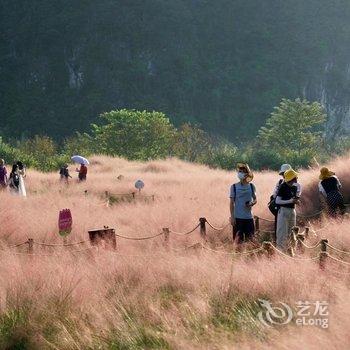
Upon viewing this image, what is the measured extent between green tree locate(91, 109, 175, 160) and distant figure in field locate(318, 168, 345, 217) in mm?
39571

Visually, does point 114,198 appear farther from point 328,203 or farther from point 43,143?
point 43,143

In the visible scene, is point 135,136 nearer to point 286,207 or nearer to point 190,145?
point 190,145

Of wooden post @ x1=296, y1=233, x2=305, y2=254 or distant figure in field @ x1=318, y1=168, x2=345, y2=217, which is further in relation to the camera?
distant figure in field @ x1=318, y1=168, x2=345, y2=217

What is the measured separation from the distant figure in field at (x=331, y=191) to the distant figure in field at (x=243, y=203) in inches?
75.2

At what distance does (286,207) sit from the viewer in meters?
8.39

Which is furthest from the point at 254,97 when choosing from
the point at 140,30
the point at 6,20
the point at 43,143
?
the point at 43,143

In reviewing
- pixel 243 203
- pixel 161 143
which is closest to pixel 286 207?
pixel 243 203

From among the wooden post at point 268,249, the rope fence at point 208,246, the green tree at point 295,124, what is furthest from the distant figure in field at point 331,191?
the green tree at point 295,124

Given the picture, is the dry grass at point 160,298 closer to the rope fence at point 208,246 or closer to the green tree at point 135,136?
the rope fence at point 208,246

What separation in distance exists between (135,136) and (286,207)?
42.3 meters

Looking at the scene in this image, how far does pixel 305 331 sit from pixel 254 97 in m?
140

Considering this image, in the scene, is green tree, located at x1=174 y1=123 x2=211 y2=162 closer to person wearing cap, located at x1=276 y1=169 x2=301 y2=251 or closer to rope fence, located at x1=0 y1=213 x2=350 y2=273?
rope fence, located at x1=0 y1=213 x2=350 y2=273

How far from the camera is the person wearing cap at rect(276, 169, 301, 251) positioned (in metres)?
8.27

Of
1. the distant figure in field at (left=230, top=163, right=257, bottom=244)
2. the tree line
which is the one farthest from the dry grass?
the tree line
